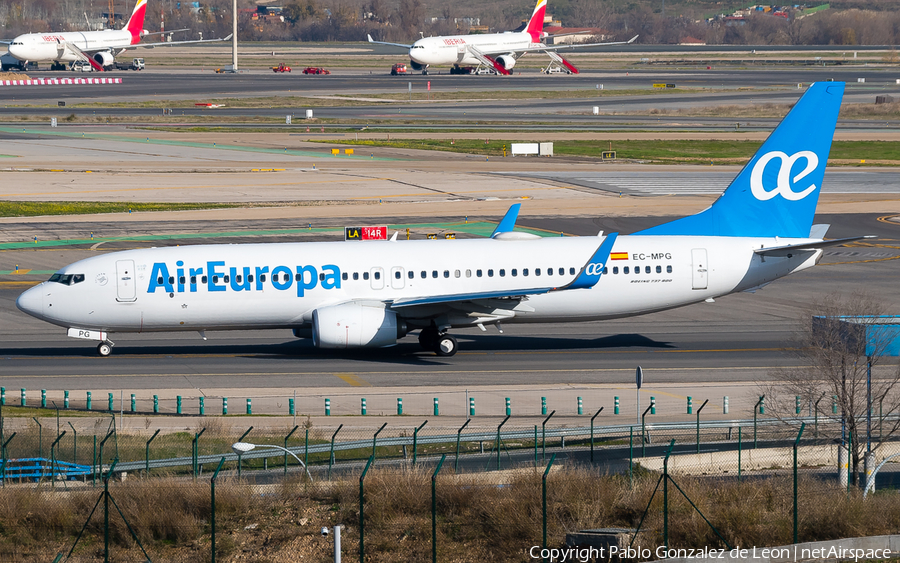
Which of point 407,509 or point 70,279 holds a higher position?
point 70,279

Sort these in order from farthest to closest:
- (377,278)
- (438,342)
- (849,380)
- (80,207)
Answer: (80,207), (438,342), (377,278), (849,380)

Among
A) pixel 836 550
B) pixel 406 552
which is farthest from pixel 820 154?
pixel 406 552

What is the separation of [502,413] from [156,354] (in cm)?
1736

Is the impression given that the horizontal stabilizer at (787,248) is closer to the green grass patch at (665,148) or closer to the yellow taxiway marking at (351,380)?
the yellow taxiway marking at (351,380)

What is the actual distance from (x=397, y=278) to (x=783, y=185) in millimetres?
16974

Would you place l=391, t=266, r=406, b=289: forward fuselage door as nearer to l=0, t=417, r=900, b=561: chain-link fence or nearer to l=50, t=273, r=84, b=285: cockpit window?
l=50, t=273, r=84, b=285: cockpit window

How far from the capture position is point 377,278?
45500 mm

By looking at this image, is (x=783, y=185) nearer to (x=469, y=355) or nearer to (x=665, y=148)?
(x=469, y=355)

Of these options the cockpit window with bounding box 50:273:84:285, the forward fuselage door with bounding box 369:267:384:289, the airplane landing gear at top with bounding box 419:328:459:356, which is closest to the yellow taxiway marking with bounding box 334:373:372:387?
the forward fuselage door with bounding box 369:267:384:289

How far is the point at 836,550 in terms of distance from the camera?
76.7 feet

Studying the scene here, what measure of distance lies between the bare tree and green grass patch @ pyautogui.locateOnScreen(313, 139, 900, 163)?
65608mm

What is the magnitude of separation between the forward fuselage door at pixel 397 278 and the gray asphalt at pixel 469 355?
10.5 ft

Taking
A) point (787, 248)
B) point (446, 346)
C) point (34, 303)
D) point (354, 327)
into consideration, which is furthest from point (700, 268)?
point (34, 303)

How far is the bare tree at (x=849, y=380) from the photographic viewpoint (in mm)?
31109
